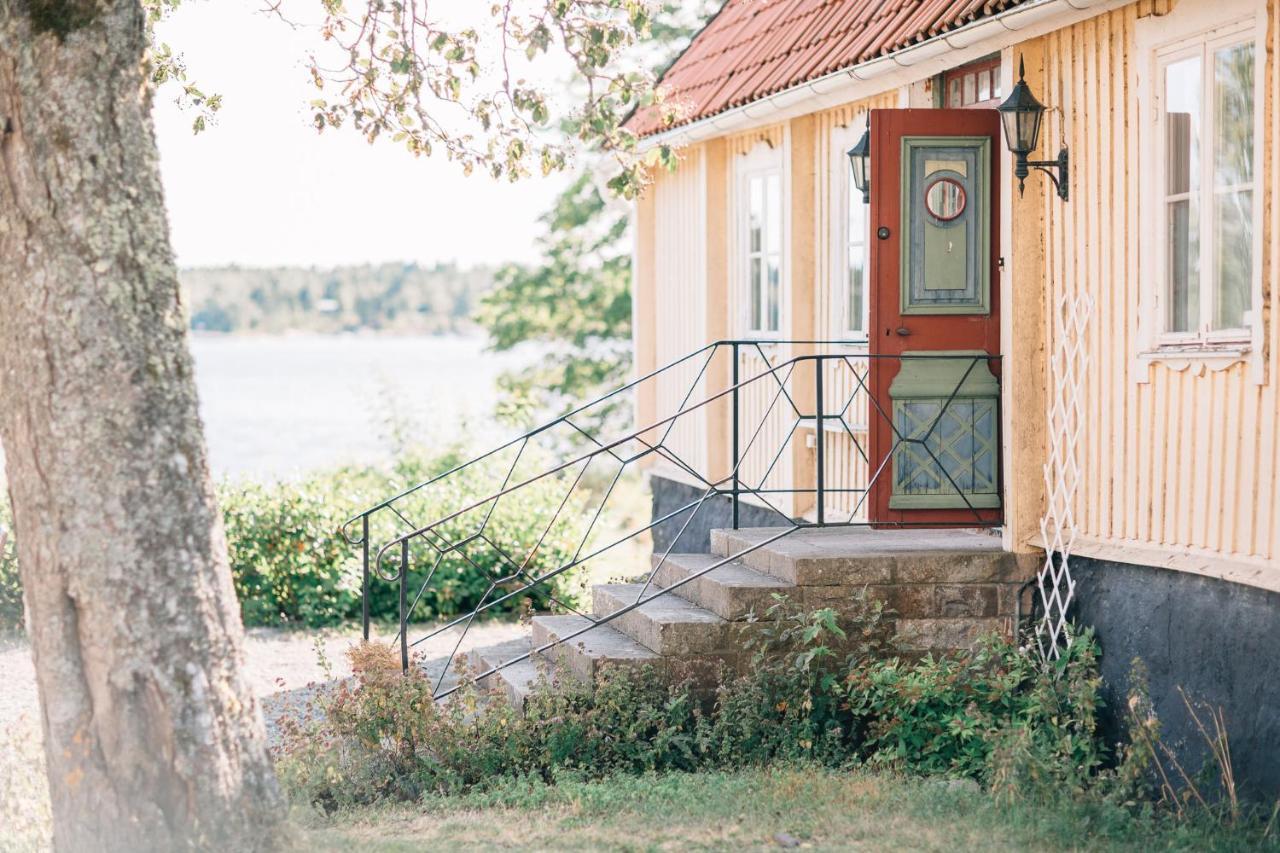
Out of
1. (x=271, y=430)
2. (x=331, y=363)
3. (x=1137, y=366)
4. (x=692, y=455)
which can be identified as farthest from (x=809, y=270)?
(x=331, y=363)

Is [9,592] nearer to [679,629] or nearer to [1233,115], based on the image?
[679,629]

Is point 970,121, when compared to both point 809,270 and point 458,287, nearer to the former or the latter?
point 809,270

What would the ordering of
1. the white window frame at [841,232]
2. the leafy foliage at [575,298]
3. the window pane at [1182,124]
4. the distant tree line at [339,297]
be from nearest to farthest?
the window pane at [1182,124]
the white window frame at [841,232]
the leafy foliage at [575,298]
the distant tree line at [339,297]

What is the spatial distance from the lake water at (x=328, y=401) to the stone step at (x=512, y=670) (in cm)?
232

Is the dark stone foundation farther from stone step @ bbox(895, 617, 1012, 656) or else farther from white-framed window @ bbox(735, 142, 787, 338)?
white-framed window @ bbox(735, 142, 787, 338)

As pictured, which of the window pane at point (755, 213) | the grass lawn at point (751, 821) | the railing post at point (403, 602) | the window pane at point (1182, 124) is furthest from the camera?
the window pane at point (755, 213)

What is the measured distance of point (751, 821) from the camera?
6621mm

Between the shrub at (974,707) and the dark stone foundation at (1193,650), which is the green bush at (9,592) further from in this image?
the dark stone foundation at (1193,650)

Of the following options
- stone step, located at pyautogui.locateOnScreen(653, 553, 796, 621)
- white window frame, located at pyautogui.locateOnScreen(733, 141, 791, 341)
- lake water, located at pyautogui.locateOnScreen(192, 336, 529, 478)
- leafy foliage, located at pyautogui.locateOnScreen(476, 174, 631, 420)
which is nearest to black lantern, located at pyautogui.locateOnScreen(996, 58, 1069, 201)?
stone step, located at pyautogui.locateOnScreen(653, 553, 796, 621)

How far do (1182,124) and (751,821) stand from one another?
374 cm

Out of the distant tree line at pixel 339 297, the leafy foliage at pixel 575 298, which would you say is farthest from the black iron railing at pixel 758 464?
the distant tree line at pixel 339 297

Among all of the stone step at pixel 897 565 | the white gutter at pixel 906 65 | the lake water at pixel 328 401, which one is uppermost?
the white gutter at pixel 906 65

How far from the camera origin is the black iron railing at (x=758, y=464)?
887 cm

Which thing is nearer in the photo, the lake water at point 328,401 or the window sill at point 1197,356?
the window sill at point 1197,356
